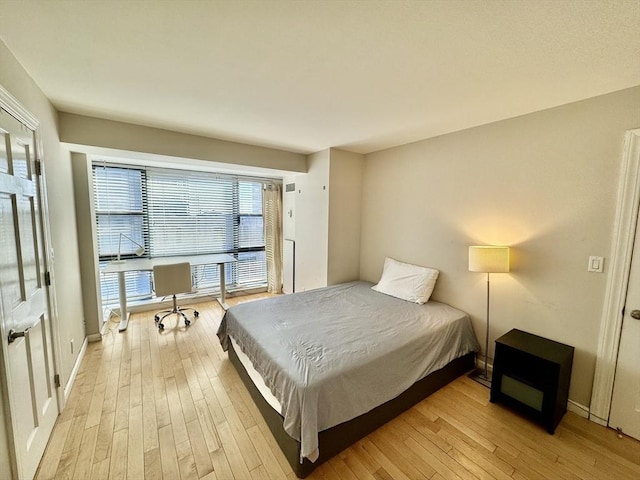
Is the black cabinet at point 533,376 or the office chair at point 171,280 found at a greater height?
the office chair at point 171,280

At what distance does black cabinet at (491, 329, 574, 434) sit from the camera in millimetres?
1837

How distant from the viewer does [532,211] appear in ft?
7.29

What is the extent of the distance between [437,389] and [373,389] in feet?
3.03

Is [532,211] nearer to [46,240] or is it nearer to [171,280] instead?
[46,240]

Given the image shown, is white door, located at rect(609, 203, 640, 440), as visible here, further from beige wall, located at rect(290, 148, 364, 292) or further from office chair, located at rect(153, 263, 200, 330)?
office chair, located at rect(153, 263, 200, 330)

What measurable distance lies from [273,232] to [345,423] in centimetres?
356

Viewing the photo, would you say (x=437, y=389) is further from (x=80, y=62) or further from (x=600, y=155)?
(x=80, y=62)

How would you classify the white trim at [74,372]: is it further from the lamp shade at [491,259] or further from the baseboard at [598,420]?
the baseboard at [598,420]

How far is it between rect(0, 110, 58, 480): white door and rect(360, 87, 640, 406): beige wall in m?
3.36

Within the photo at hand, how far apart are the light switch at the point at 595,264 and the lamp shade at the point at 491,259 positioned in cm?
51

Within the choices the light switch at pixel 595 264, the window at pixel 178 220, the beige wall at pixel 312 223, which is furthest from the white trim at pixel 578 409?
the window at pixel 178 220

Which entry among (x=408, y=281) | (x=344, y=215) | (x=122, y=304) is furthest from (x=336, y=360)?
(x=122, y=304)

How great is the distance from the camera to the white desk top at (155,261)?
337 cm

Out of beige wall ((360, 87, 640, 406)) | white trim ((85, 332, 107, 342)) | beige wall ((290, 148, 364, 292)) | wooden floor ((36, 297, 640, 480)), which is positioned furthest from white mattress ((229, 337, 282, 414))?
beige wall ((360, 87, 640, 406))
